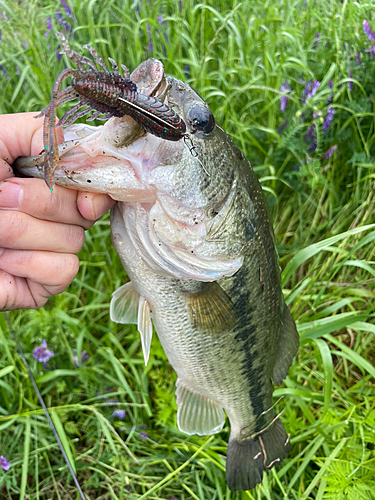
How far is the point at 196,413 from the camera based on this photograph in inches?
72.8

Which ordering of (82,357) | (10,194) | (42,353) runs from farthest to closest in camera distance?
(82,357) < (42,353) < (10,194)

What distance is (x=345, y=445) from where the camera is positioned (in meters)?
2.02

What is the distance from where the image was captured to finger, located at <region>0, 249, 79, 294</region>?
1.36m

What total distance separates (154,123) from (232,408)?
1.33m

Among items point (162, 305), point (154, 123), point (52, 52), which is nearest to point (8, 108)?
point (52, 52)

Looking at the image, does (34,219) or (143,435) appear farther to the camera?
(143,435)

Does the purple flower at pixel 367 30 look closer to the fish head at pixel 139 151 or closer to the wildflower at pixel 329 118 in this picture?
the wildflower at pixel 329 118

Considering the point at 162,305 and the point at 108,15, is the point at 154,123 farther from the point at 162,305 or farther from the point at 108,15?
the point at 108,15

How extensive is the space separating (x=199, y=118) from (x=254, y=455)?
1.47 metres

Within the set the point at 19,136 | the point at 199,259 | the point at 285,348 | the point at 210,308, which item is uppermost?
the point at 19,136

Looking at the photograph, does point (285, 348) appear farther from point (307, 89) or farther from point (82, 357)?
point (307, 89)

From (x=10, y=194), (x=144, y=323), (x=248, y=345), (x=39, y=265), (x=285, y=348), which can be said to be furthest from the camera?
(x=285, y=348)

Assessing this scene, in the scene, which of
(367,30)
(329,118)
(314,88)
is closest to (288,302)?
(329,118)

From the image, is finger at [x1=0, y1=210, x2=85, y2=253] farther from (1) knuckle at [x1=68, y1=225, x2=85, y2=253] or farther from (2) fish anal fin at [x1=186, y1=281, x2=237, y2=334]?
(2) fish anal fin at [x1=186, y1=281, x2=237, y2=334]
